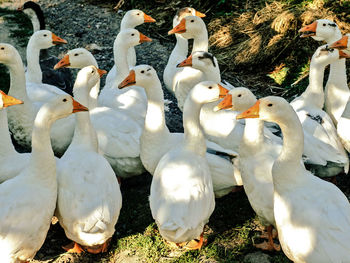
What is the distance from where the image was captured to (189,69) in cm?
650

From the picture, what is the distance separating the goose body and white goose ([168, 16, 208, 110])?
156cm

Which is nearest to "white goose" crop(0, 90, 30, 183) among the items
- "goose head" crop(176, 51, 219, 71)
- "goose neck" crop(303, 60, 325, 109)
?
"goose head" crop(176, 51, 219, 71)

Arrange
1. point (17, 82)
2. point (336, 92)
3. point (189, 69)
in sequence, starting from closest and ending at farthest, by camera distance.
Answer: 1. point (17, 82)
2. point (336, 92)
3. point (189, 69)

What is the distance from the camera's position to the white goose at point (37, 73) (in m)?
6.16

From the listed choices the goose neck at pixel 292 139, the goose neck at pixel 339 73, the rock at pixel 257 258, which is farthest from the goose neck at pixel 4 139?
the goose neck at pixel 339 73

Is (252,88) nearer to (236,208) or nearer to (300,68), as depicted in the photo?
(300,68)

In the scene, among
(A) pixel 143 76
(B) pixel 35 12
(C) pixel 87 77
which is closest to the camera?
(A) pixel 143 76

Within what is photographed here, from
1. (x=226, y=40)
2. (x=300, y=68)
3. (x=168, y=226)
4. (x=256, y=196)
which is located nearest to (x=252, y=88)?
(x=300, y=68)

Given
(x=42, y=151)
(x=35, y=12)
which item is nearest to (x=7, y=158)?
(x=42, y=151)

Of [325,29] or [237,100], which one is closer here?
[237,100]

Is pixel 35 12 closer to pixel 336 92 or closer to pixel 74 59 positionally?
pixel 74 59

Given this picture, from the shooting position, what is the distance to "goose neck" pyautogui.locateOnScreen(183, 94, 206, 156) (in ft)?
15.5

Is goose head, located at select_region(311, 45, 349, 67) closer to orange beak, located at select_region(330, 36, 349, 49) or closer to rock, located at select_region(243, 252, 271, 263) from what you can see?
orange beak, located at select_region(330, 36, 349, 49)

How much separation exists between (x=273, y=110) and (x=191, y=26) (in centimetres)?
304
